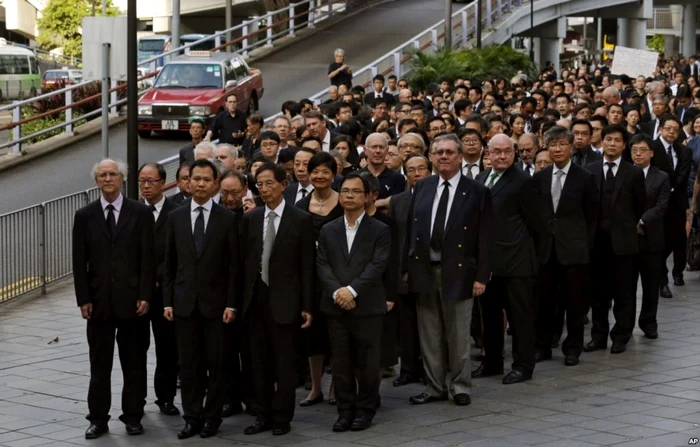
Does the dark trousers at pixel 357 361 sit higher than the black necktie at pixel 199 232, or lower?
lower

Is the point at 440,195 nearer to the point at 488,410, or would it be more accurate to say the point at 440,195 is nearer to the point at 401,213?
the point at 401,213

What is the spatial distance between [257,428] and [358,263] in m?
1.43

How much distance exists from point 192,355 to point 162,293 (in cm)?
67

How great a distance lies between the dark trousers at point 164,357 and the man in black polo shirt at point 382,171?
234 centimetres

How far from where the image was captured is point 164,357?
11148mm

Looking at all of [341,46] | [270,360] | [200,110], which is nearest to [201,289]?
[270,360]

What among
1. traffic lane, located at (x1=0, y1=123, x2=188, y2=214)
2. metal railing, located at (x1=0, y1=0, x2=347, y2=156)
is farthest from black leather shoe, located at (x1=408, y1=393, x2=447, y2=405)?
metal railing, located at (x1=0, y1=0, x2=347, y2=156)

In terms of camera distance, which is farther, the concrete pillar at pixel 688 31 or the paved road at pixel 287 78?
the concrete pillar at pixel 688 31

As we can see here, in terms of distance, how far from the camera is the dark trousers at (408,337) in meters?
11.8

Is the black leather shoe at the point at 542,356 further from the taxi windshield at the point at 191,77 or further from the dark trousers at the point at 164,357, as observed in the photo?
the taxi windshield at the point at 191,77

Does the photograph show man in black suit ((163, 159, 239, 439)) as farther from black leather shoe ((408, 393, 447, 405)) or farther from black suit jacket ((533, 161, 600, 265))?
black suit jacket ((533, 161, 600, 265))

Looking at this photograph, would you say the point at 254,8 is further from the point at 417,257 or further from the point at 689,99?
the point at 417,257

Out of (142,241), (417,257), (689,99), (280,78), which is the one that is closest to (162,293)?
(142,241)

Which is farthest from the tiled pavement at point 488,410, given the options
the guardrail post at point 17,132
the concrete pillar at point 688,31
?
the concrete pillar at point 688,31
